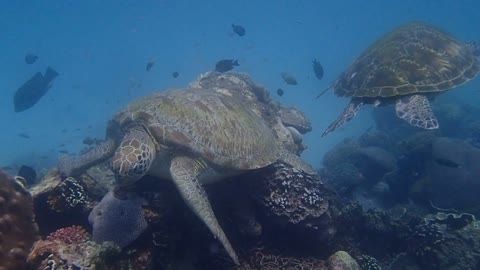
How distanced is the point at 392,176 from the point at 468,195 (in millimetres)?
2285

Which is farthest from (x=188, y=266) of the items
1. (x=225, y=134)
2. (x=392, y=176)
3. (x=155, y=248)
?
(x=392, y=176)

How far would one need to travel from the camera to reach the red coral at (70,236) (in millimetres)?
4707

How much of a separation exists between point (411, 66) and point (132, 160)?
742cm

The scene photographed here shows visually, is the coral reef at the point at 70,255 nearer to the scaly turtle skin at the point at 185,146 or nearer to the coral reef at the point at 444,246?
the scaly turtle skin at the point at 185,146

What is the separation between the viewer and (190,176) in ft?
17.3

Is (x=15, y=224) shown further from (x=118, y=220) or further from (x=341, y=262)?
(x=341, y=262)

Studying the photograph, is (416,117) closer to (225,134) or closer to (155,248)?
(225,134)

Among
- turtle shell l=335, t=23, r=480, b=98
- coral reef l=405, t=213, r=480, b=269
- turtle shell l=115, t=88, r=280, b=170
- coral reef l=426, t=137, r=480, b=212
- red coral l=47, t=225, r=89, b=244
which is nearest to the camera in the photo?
red coral l=47, t=225, r=89, b=244

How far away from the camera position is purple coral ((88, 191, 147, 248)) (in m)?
5.04

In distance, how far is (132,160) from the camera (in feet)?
16.6

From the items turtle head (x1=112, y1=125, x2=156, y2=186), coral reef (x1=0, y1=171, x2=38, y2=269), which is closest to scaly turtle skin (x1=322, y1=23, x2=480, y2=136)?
turtle head (x1=112, y1=125, x2=156, y2=186)

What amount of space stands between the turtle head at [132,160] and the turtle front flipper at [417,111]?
6.20 m

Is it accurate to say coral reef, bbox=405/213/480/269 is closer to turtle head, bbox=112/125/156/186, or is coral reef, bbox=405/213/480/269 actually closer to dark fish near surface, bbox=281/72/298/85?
turtle head, bbox=112/125/156/186

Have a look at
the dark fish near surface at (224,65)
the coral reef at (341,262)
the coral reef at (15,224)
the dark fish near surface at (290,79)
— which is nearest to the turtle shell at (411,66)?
the coral reef at (341,262)
